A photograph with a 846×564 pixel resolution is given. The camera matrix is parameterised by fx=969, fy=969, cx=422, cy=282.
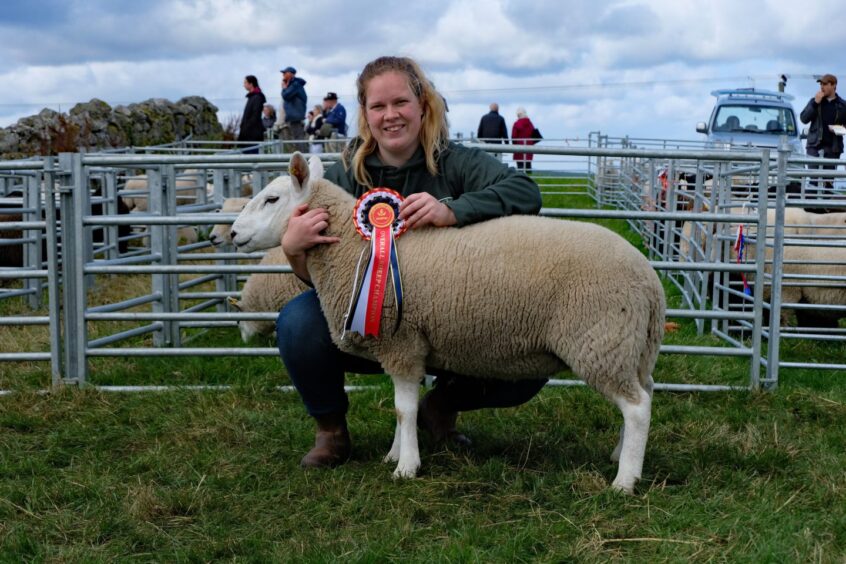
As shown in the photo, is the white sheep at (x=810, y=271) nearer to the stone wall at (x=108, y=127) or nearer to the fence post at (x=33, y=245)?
the fence post at (x=33, y=245)

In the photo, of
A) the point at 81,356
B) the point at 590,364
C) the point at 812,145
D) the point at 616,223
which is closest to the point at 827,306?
the point at 590,364

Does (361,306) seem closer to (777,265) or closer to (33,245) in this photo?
(777,265)

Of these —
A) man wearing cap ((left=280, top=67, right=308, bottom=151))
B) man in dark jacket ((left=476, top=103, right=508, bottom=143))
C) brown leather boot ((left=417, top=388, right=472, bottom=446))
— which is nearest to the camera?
brown leather boot ((left=417, top=388, right=472, bottom=446))

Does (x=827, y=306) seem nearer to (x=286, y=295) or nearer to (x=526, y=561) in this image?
(x=286, y=295)

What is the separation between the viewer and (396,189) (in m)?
3.42

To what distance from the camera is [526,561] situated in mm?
2592

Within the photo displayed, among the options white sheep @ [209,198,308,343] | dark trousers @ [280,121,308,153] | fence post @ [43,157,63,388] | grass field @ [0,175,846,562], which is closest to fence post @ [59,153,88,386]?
fence post @ [43,157,63,388]

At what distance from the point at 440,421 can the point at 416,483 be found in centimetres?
50

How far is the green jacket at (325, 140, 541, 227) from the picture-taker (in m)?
3.25

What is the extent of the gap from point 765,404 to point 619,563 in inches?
84.7

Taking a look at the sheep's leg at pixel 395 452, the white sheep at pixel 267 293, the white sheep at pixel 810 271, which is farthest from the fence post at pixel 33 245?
the white sheep at pixel 810 271

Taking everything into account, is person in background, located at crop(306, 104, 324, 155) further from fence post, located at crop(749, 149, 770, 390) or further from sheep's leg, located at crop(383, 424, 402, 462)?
sheep's leg, located at crop(383, 424, 402, 462)

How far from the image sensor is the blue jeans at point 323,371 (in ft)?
11.1

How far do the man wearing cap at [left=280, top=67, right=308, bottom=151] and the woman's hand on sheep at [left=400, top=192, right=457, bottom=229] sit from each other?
12.1 m
